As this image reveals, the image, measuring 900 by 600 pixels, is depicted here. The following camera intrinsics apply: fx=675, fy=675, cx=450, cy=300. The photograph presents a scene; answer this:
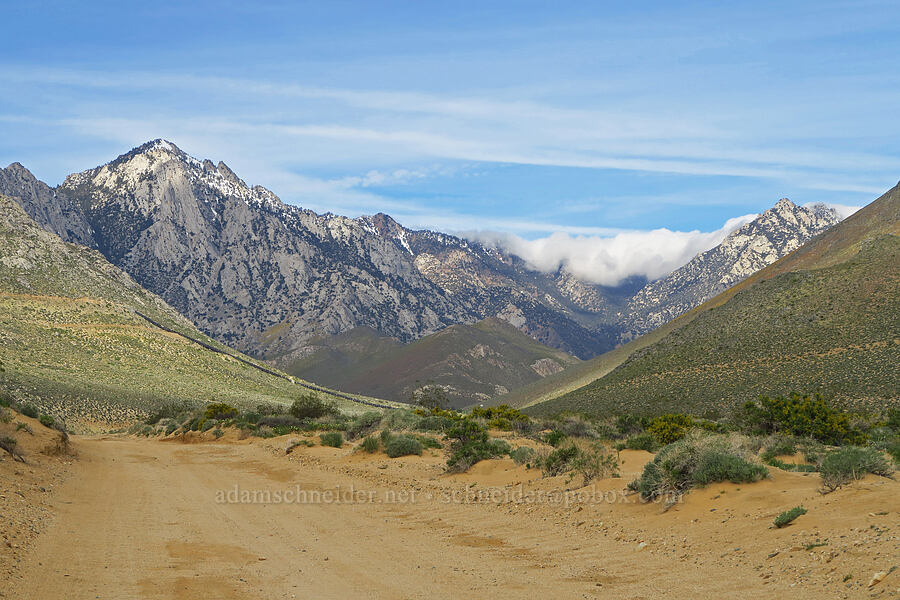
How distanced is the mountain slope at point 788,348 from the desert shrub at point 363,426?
32.4m

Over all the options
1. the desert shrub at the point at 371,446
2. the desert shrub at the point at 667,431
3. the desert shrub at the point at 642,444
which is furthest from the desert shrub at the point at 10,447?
the desert shrub at the point at 667,431

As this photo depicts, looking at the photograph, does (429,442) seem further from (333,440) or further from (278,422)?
(278,422)

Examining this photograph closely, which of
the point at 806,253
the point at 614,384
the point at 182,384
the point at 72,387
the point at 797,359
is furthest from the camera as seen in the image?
the point at 806,253

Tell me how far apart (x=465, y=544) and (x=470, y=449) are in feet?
32.2

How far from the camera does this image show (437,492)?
1988 centimetres

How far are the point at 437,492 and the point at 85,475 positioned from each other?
41.2 ft

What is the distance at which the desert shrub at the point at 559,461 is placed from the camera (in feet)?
64.4

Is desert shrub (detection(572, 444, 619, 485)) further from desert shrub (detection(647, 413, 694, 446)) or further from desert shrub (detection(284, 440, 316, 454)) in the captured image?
desert shrub (detection(284, 440, 316, 454))

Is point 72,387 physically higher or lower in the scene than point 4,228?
lower

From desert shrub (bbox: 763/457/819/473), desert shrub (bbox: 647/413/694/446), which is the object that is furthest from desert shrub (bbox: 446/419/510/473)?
desert shrub (bbox: 763/457/819/473)

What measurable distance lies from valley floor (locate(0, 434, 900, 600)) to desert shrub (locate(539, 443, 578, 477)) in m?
0.48

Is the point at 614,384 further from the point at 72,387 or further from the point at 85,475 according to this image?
the point at 85,475

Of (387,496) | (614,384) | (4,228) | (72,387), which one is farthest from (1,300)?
(387,496)

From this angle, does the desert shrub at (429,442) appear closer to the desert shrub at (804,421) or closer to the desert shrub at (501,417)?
the desert shrub at (501,417)
